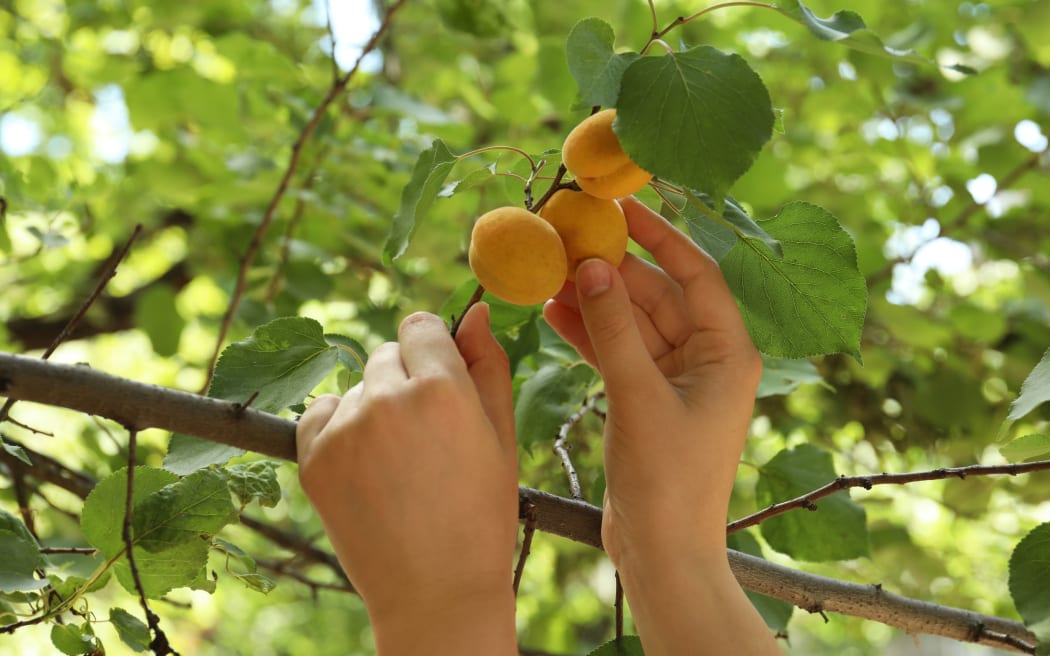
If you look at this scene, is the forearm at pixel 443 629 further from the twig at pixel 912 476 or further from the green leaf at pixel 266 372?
the twig at pixel 912 476

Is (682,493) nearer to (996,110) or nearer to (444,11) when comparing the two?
(444,11)

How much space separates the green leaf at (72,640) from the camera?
0.67 meters

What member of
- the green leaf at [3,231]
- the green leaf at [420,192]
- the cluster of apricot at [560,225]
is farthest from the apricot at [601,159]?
the green leaf at [3,231]

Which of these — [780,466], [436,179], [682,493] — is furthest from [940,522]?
[436,179]

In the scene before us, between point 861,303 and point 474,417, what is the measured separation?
34cm

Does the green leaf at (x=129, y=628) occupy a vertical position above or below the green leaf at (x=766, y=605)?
above

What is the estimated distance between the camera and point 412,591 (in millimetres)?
604

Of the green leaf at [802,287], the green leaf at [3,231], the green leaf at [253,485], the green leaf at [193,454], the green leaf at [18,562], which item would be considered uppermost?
the green leaf at [3,231]

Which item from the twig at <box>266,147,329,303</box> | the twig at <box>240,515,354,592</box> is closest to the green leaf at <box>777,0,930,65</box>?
the twig at <box>240,515,354,592</box>

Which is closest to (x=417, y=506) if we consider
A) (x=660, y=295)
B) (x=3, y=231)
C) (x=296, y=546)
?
(x=660, y=295)

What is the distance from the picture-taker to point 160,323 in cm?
185

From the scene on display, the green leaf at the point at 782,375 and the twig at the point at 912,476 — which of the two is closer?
the twig at the point at 912,476

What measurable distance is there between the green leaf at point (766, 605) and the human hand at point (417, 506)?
0.43 meters

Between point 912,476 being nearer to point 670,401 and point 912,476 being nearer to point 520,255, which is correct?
point 670,401
